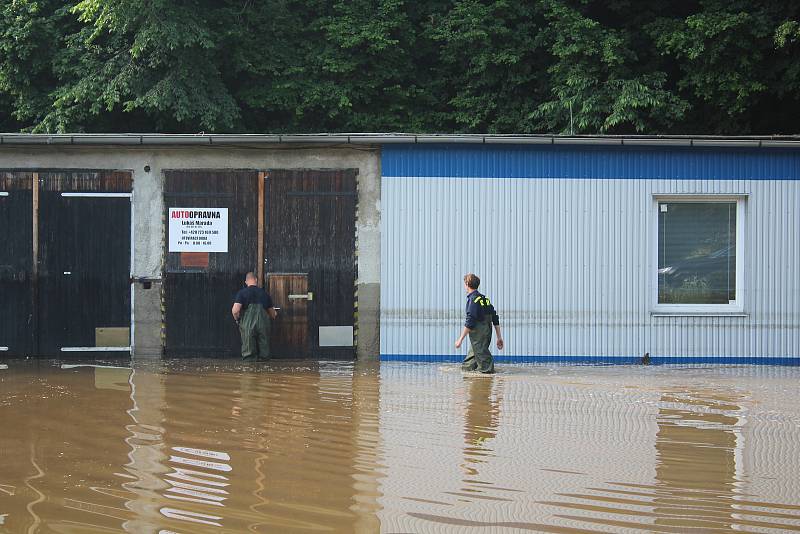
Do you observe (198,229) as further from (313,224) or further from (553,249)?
(553,249)

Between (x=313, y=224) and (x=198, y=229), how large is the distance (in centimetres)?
173

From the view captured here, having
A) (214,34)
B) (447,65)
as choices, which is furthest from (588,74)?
(214,34)

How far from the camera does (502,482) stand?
8016 millimetres

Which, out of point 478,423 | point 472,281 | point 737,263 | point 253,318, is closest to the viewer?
point 478,423

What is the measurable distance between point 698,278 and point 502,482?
992cm

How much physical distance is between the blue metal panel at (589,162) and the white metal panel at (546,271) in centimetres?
12

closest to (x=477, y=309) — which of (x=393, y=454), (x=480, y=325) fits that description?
(x=480, y=325)

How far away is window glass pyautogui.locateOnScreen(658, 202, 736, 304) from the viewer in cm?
1697

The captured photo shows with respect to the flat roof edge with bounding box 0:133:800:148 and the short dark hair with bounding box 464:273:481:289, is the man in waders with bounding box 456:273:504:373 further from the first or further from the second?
the flat roof edge with bounding box 0:133:800:148

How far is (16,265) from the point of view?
16.5 metres

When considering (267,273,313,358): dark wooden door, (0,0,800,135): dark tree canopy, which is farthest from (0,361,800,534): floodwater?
(0,0,800,135): dark tree canopy

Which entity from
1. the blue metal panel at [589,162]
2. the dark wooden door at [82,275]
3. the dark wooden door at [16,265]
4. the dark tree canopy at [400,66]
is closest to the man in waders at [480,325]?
the blue metal panel at [589,162]

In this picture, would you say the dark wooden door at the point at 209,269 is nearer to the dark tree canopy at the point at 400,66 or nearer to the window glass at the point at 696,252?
the window glass at the point at 696,252

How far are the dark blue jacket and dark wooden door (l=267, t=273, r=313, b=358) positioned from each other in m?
2.72
